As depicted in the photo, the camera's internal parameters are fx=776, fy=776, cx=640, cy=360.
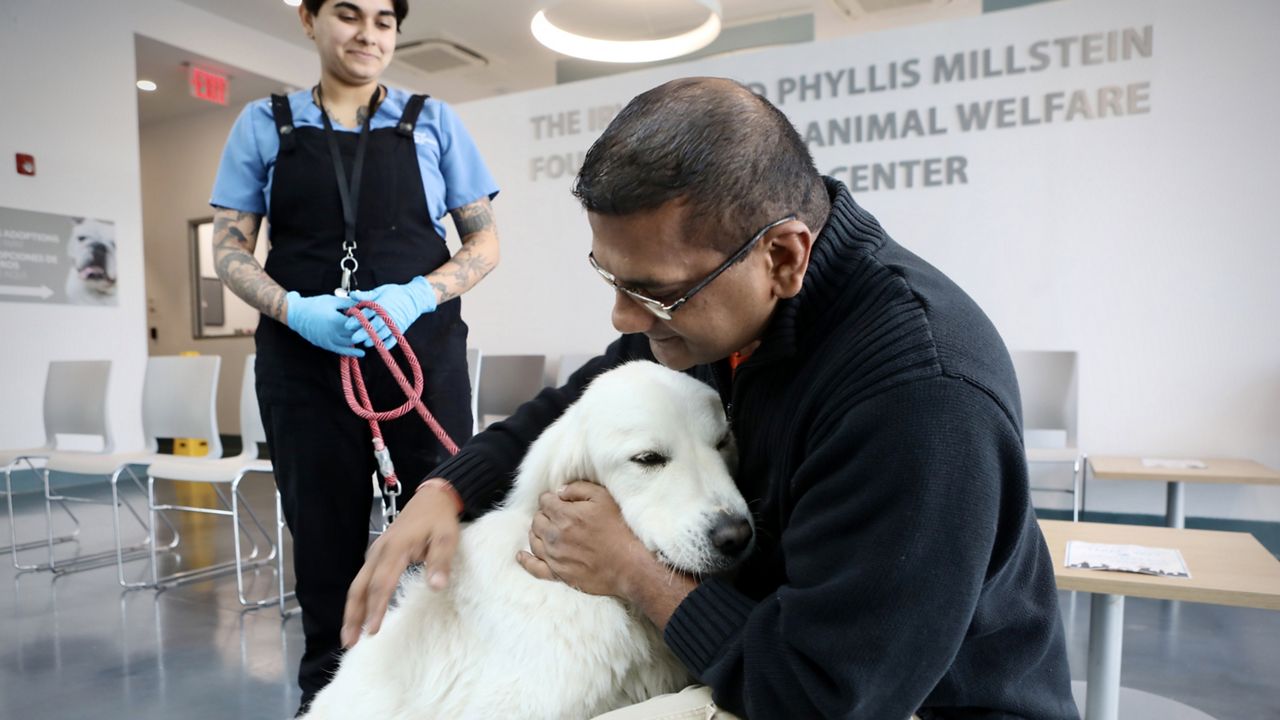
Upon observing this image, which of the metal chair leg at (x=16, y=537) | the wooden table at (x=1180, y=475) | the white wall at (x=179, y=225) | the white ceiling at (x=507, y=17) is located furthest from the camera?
the white wall at (x=179, y=225)

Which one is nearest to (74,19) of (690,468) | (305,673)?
(305,673)

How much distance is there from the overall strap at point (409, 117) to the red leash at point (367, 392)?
1.68 feet

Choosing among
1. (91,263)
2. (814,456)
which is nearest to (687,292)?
(814,456)

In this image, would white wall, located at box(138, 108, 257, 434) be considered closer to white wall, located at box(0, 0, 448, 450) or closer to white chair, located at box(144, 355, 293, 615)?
white wall, located at box(0, 0, 448, 450)

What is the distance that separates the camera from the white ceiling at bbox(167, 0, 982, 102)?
25.4ft

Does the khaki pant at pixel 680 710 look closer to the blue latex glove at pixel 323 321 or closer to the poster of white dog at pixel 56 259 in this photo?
the blue latex glove at pixel 323 321

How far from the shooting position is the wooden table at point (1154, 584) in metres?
1.83

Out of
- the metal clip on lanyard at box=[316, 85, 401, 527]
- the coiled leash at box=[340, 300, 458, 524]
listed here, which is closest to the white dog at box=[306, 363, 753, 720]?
the coiled leash at box=[340, 300, 458, 524]

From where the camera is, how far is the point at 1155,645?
3.21 metres

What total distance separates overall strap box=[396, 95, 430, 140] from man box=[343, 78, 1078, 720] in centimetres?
126

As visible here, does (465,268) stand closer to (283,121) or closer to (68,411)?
(283,121)

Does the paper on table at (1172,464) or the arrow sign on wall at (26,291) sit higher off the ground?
the arrow sign on wall at (26,291)

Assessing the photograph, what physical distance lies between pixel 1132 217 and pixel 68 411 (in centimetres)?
699

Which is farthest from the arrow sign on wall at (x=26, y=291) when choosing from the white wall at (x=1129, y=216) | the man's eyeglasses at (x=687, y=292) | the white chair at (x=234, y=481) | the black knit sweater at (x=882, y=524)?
the black knit sweater at (x=882, y=524)
